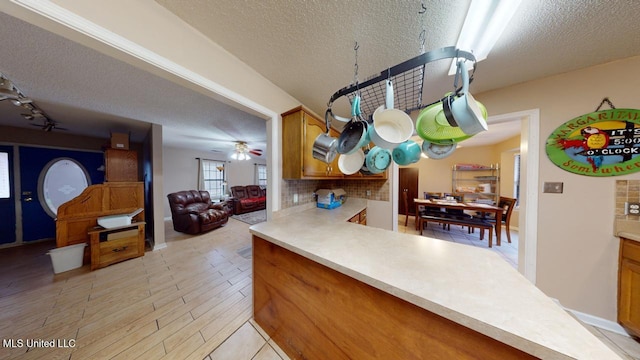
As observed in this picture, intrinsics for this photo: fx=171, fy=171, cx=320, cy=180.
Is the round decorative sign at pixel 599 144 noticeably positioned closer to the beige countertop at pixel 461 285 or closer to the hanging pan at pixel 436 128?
the hanging pan at pixel 436 128

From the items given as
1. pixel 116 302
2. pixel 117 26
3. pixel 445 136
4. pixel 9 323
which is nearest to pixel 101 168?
pixel 9 323

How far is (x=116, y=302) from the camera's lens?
1.83 metres

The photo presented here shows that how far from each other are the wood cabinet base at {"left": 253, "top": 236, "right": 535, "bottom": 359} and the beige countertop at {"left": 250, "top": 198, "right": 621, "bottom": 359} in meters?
0.10

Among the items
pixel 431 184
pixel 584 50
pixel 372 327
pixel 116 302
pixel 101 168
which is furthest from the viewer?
pixel 431 184

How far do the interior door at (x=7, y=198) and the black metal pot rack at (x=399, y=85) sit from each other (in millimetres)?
6293

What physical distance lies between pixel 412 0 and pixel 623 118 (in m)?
2.16

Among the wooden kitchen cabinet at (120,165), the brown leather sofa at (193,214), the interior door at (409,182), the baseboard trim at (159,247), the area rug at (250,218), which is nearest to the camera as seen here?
the wooden kitchen cabinet at (120,165)

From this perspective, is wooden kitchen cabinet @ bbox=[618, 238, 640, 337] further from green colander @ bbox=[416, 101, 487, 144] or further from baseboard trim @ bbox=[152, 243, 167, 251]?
baseboard trim @ bbox=[152, 243, 167, 251]

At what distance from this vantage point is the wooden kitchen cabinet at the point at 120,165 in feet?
9.57

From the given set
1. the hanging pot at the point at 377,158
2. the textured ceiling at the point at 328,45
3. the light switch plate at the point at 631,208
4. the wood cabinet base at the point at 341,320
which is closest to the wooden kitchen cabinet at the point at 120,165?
the textured ceiling at the point at 328,45

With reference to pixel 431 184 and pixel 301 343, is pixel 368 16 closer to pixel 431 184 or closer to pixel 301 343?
pixel 301 343

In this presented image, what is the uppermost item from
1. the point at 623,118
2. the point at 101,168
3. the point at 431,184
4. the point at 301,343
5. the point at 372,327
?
the point at 623,118

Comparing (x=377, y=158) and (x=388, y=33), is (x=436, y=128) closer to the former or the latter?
(x=377, y=158)

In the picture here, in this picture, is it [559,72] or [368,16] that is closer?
[368,16]
